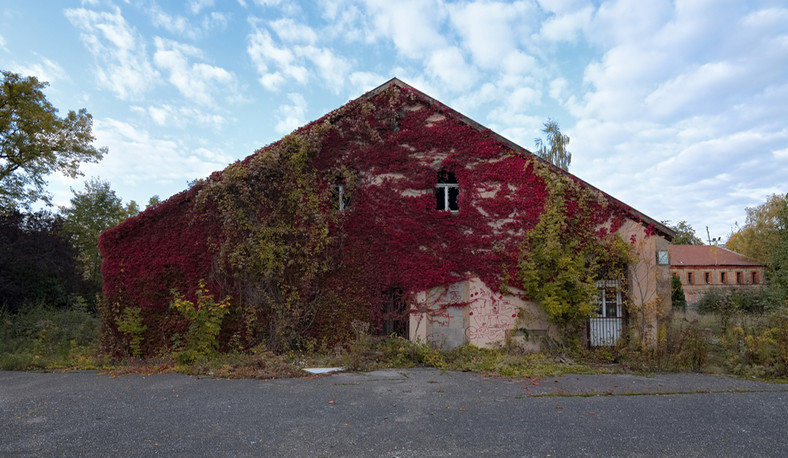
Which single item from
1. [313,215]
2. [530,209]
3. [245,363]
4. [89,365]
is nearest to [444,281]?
[530,209]

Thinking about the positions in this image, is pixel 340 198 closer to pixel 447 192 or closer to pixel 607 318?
pixel 447 192

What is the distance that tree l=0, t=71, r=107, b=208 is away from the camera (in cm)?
1816

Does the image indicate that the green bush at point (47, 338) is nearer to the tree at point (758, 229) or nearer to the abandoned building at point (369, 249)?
the abandoned building at point (369, 249)

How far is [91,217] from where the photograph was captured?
2853 cm

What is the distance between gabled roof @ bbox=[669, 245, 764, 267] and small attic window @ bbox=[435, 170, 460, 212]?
42.5 metres

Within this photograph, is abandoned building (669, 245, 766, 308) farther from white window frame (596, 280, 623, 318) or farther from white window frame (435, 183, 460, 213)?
white window frame (435, 183, 460, 213)

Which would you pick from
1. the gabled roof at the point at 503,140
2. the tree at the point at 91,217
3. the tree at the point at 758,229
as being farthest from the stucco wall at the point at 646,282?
the tree at the point at 758,229

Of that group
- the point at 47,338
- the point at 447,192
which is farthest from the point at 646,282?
the point at 47,338

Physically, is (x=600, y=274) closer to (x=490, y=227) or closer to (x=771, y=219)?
(x=490, y=227)

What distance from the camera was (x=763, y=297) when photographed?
26.8 meters

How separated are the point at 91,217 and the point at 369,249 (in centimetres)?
2526

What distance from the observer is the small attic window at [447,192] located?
12.2 m

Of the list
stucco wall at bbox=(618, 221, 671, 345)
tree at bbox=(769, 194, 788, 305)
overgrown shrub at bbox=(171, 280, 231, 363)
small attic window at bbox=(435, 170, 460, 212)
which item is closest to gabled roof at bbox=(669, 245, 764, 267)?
tree at bbox=(769, 194, 788, 305)

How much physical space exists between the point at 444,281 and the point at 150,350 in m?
7.80
